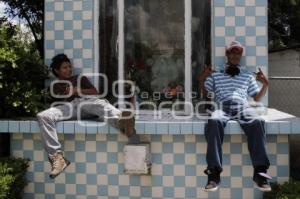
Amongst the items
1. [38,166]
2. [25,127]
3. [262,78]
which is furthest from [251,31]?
[38,166]

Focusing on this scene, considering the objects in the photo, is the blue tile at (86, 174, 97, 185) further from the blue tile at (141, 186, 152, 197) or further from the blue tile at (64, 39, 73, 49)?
the blue tile at (64, 39, 73, 49)

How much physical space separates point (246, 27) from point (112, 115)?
73.6 inches

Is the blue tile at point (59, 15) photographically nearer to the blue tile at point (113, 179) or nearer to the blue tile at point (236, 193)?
the blue tile at point (113, 179)

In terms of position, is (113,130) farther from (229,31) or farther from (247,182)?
(229,31)

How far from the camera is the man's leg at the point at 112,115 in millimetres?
4418

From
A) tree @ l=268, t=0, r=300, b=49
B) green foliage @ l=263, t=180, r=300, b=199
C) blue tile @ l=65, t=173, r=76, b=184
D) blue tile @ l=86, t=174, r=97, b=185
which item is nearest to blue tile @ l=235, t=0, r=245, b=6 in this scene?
green foliage @ l=263, t=180, r=300, b=199

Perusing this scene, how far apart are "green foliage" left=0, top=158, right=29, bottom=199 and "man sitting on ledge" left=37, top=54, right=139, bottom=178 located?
45 cm

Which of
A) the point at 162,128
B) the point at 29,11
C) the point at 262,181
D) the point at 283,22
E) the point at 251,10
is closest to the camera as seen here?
the point at 262,181

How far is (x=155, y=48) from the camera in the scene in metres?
5.36

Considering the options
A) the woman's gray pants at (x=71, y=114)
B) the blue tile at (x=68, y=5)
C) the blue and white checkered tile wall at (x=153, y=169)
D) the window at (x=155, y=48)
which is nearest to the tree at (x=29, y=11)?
the blue tile at (x=68, y=5)

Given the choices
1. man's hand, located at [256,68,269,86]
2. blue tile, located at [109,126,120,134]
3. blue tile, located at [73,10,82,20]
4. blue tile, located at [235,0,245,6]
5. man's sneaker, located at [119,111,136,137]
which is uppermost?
blue tile, located at [235,0,245,6]

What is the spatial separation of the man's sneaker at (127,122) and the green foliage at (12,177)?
46.6 inches

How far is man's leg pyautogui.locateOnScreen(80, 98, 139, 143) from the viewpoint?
4418mm

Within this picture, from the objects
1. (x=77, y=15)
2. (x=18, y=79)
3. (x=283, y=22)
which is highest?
(x=283, y=22)
